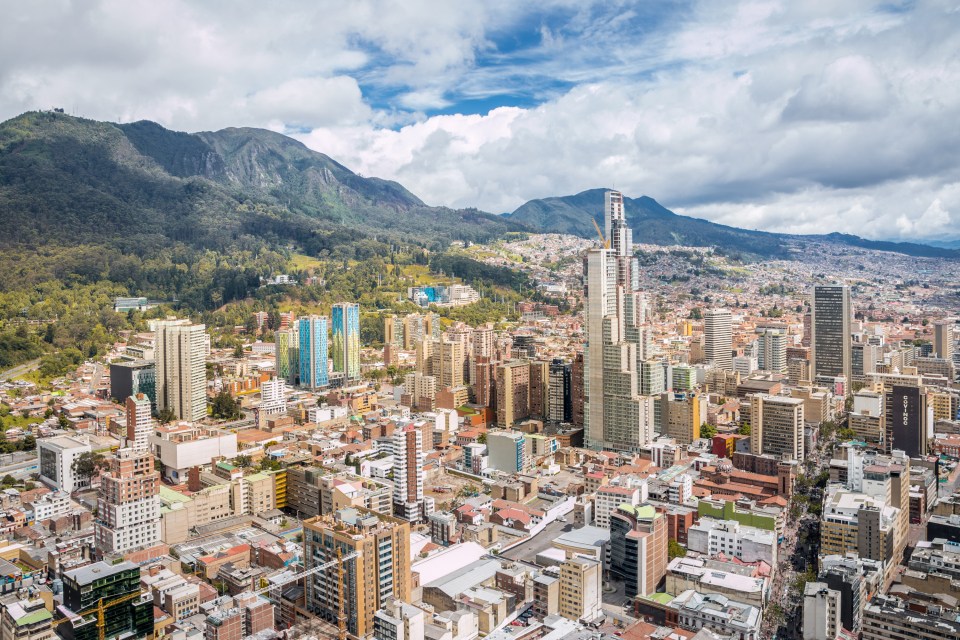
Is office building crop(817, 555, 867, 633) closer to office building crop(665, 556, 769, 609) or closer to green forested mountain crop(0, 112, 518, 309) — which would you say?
A: office building crop(665, 556, 769, 609)

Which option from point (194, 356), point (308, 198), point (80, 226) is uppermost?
point (308, 198)

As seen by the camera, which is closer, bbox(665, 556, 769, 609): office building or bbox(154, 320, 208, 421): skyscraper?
bbox(665, 556, 769, 609): office building

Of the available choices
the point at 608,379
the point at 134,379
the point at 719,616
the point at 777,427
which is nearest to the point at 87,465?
the point at 134,379

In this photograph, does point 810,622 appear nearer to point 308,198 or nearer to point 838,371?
point 838,371

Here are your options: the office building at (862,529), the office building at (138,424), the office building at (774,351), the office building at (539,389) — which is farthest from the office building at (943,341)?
the office building at (138,424)

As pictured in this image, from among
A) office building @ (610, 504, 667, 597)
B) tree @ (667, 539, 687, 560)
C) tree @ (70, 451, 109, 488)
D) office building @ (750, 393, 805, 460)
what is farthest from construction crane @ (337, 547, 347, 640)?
office building @ (750, 393, 805, 460)

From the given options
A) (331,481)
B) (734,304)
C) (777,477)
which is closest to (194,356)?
(331,481)
